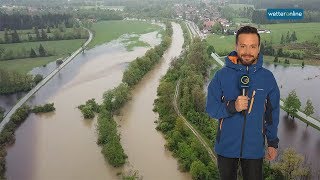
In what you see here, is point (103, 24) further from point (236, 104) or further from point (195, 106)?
point (236, 104)

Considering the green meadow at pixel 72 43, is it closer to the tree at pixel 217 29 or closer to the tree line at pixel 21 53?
the tree line at pixel 21 53

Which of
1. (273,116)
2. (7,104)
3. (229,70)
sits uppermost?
(229,70)

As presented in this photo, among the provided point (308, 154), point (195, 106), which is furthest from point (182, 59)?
point (308, 154)

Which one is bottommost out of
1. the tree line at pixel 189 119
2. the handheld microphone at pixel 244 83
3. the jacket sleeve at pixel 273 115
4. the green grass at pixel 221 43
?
the tree line at pixel 189 119

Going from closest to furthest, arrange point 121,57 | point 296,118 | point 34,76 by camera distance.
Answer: point 296,118 → point 34,76 → point 121,57

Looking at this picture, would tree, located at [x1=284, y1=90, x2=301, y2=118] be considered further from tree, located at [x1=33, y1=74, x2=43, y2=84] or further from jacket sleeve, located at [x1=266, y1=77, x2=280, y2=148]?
tree, located at [x1=33, y1=74, x2=43, y2=84]

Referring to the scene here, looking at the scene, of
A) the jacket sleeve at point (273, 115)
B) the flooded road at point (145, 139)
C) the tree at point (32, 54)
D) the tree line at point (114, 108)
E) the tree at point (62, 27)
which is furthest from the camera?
the tree at point (62, 27)

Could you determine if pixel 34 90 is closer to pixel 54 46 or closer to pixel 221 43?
pixel 54 46


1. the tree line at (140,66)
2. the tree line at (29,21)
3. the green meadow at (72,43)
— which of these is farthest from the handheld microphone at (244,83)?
the tree line at (29,21)
